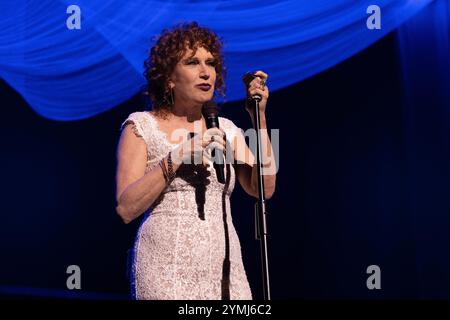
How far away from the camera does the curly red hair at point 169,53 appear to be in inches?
72.5

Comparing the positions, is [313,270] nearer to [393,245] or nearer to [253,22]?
[393,245]

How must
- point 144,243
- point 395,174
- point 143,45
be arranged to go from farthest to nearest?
point 395,174, point 143,45, point 144,243

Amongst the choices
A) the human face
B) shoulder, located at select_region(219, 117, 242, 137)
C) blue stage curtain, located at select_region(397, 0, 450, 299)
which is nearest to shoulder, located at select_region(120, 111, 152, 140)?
the human face

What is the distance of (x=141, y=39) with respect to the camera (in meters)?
2.95

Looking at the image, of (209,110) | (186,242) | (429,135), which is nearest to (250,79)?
(209,110)

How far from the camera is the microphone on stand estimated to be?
160 centimetres

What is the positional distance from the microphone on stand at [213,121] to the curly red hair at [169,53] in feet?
0.63

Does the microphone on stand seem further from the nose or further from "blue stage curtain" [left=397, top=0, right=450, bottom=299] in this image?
"blue stage curtain" [left=397, top=0, right=450, bottom=299]

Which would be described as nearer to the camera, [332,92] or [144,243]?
[144,243]

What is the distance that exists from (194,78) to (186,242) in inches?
17.3

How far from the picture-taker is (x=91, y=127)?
10.7ft
